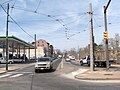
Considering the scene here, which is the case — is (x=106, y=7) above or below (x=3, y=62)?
above

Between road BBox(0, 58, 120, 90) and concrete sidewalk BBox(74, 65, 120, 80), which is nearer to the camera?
road BBox(0, 58, 120, 90)

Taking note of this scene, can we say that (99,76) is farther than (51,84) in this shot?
A: Yes

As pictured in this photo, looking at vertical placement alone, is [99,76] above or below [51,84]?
above

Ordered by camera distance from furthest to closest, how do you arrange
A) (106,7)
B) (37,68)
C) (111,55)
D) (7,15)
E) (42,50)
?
(42,50) → (111,55) → (7,15) → (37,68) → (106,7)

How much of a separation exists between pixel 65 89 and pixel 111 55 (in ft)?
153

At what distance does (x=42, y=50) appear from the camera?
154m

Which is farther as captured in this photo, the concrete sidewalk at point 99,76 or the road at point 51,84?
the concrete sidewalk at point 99,76

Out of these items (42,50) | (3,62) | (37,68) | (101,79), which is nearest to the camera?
(101,79)

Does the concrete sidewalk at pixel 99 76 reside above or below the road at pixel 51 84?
above

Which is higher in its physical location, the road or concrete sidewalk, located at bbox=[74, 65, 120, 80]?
concrete sidewalk, located at bbox=[74, 65, 120, 80]

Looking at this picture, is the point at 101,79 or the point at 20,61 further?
the point at 20,61

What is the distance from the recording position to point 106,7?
2702 centimetres

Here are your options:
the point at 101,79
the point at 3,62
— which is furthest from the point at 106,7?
the point at 3,62

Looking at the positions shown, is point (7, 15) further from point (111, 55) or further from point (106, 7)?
point (111, 55)
